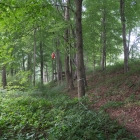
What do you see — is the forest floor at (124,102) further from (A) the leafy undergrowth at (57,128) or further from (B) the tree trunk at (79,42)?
(B) the tree trunk at (79,42)

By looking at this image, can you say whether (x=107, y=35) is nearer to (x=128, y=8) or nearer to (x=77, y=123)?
(x=128, y=8)

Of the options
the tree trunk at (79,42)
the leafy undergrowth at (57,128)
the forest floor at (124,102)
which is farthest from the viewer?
the tree trunk at (79,42)

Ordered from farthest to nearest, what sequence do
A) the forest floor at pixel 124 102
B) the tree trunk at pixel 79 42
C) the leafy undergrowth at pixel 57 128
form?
1. the tree trunk at pixel 79 42
2. the forest floor at pixel 124 102
3. the leafy undergrowth at pixel 57 128

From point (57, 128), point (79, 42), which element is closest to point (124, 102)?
point (79, 42)

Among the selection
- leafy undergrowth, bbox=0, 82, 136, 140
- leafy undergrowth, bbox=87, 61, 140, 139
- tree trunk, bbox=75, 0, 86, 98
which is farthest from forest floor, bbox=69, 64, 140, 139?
A: tree trunk, bbox=75, 0, 86, 98

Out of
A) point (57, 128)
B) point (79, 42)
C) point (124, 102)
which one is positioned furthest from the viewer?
point (124, 102)

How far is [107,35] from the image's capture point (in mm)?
13945

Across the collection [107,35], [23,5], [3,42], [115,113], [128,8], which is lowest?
[115,113]

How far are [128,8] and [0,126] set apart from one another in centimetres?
1049

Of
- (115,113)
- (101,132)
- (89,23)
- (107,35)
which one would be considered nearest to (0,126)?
(101,132)

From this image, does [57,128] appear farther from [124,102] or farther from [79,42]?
[124,102]

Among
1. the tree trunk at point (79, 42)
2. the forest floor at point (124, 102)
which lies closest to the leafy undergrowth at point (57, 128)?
the forest floor at point (124, 102)

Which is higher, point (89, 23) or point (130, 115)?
point (89, 23)

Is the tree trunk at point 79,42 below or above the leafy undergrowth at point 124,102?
above
